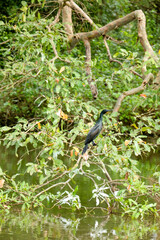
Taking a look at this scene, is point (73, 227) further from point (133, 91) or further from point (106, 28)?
point (106, 28)

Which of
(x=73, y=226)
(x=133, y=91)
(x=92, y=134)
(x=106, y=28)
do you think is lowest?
(x=73, y=226)

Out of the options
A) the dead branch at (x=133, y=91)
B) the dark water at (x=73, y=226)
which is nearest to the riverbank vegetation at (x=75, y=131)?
the dead branch at (x=133, y=91)

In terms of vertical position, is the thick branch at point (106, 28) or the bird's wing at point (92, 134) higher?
the thick branch at point (106, 28)

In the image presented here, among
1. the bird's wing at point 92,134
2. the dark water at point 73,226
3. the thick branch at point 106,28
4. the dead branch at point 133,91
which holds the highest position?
the thick branch at point 106,28

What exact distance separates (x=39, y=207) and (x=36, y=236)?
54.6 inches

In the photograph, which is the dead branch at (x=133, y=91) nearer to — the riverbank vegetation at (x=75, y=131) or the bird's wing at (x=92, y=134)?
the riverbank vegetation at (x=75, y=131)

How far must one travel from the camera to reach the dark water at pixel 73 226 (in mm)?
4969

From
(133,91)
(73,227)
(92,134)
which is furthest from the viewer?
(133,91)

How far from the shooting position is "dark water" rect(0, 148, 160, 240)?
4.97 metres

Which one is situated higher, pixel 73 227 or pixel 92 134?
pixel 92 134

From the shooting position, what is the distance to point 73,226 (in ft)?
17.6

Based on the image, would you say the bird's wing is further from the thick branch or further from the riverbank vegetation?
the thick branch

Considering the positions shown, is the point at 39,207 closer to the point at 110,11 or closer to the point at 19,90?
the point at 19,90

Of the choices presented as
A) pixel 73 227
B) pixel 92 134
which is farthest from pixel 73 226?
pixel 92 134
